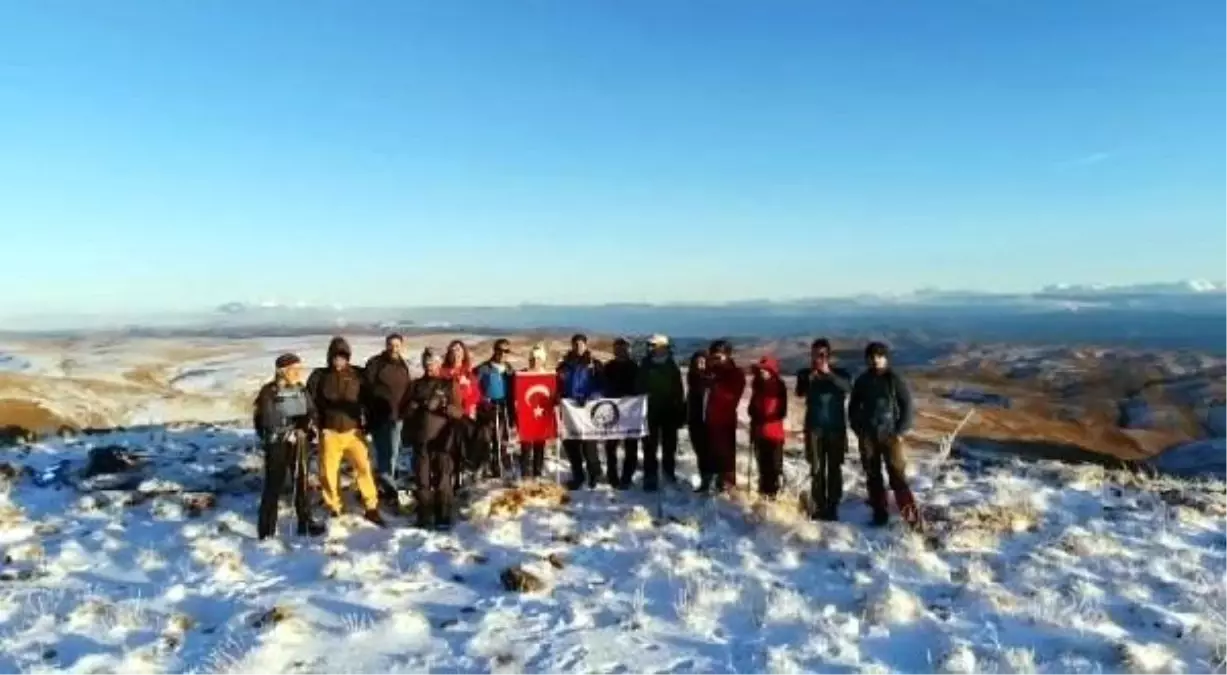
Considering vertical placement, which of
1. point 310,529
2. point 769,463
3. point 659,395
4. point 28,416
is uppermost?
point 659,395

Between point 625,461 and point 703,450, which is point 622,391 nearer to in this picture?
point 625,461

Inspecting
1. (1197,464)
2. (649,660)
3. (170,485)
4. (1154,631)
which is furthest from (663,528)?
(1197,464)

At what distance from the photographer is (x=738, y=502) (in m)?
13.4

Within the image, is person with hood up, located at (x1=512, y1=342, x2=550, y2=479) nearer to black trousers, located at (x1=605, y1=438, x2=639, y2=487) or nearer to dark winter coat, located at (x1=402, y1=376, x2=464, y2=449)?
black trousers, located at (x1=605, y1=438, x2=639, y2=487)

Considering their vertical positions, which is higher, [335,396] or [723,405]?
[335,396]

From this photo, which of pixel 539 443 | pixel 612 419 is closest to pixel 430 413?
pixel 539 443

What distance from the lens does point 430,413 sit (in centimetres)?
1295

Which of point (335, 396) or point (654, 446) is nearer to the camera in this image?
point (335, 396)

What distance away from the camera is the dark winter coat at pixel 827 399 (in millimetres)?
12750

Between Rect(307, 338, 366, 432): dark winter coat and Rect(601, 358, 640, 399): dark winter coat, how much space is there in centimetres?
383

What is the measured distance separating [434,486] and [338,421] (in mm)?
1505

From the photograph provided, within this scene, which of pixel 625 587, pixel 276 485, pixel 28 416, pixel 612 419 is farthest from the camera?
pixel 28 416

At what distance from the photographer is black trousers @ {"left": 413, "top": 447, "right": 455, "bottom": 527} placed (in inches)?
490

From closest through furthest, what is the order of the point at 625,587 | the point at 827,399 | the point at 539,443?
the point at 625,587
the point at 827,399
the point at 539,443
